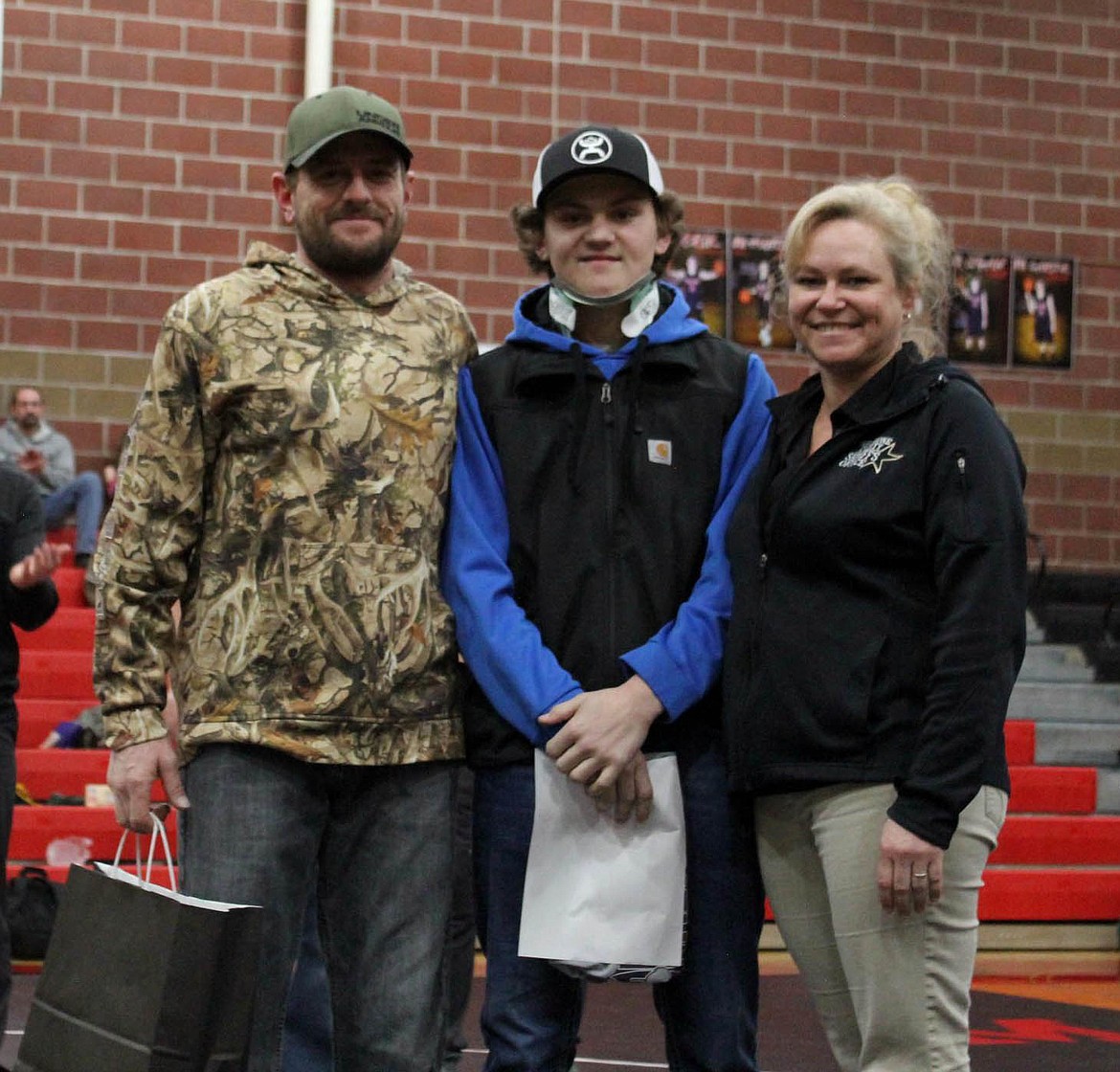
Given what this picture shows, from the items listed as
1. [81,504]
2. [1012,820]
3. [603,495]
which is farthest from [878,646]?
[81,504]

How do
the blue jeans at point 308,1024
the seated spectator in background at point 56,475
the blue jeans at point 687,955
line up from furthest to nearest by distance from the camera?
the seated spectator in background at point 56,475 → the blue jeans at point 308,1024 → the blue jeans at point 687,955

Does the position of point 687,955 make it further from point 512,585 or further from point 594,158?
point 594,158

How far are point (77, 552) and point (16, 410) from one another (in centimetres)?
75

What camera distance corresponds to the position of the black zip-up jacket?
80.0 inches

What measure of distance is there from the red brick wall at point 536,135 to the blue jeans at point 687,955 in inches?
279

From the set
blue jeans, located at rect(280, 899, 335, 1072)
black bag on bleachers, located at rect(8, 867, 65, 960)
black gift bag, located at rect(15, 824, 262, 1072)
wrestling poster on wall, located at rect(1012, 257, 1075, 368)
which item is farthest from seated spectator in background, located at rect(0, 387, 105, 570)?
black gift bag, located at rect(15, 824, 262, 1072)

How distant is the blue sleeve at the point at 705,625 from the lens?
226 centimetres

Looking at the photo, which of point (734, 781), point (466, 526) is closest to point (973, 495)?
point (734, 781)

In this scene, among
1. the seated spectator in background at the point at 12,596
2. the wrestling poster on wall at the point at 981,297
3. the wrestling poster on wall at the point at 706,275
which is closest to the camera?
the seated spectator in background at the point at 12,596

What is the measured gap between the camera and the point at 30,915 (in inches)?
211

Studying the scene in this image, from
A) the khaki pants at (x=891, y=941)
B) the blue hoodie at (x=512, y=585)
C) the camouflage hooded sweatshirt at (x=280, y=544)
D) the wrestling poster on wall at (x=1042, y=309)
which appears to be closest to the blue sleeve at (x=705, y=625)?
the blue hoodie at (x=512, y=585)

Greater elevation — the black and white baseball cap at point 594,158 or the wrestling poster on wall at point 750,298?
the wrestling poster on wall at point 750,298

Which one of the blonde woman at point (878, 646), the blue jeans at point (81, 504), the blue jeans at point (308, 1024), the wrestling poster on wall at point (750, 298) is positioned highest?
the wrestling poster on wall at point (750, 298)

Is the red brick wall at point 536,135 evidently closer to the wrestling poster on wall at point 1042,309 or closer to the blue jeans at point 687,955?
Answer: the wrestling poster on wall at point 1042,309
